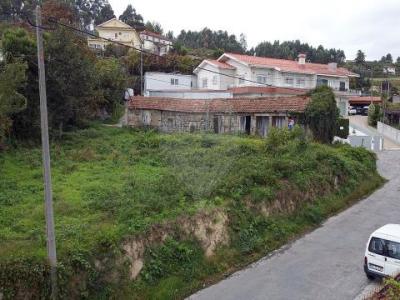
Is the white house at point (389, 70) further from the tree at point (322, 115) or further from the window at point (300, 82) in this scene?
the tree at point (322, 115)

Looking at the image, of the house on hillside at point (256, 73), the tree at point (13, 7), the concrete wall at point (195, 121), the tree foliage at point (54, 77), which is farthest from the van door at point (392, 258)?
the tree at point (13, 7)

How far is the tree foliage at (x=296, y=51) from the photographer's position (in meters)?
95.4

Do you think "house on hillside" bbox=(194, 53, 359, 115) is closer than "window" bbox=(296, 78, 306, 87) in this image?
Yes

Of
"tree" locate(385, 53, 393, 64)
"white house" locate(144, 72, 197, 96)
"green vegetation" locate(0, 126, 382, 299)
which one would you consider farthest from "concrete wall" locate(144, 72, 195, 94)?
"tree" locate(385, 53, 393, 64)

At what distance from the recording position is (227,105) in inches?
1238

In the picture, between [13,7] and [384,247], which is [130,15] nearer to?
[13,7]

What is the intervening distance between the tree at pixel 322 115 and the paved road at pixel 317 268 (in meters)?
8.14

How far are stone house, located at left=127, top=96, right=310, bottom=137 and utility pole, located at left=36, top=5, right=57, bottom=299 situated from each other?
20.4m

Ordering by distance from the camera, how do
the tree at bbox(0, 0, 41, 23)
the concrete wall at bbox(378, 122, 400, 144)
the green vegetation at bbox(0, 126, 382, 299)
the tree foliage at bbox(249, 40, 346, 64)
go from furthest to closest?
the tree foliage at bbox(249, 40, 346, 64), the tree at bbox(0, 0, 41, 23), the concrete wall at bbox(378, 122, 400, 144), the green vegetation at bbox(0, 126, 382, 299)

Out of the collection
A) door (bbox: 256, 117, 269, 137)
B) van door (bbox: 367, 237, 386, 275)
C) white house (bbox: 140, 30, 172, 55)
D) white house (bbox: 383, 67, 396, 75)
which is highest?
white house (bbox: 140, 30, 172, 55)

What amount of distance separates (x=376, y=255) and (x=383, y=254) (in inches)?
9.3

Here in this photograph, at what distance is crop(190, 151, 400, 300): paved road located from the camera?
1374 cm

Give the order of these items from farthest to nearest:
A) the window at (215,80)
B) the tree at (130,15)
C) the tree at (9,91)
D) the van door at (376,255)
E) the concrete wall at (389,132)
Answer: the tree at (130,15) → the window at (215,80) → the concrete wall at (389,132) → the tree at (9,91) → the van door at (376,255)

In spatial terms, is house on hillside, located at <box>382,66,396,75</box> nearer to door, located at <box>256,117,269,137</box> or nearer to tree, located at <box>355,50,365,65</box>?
tree, located at <box>355,50,365,65</box>
